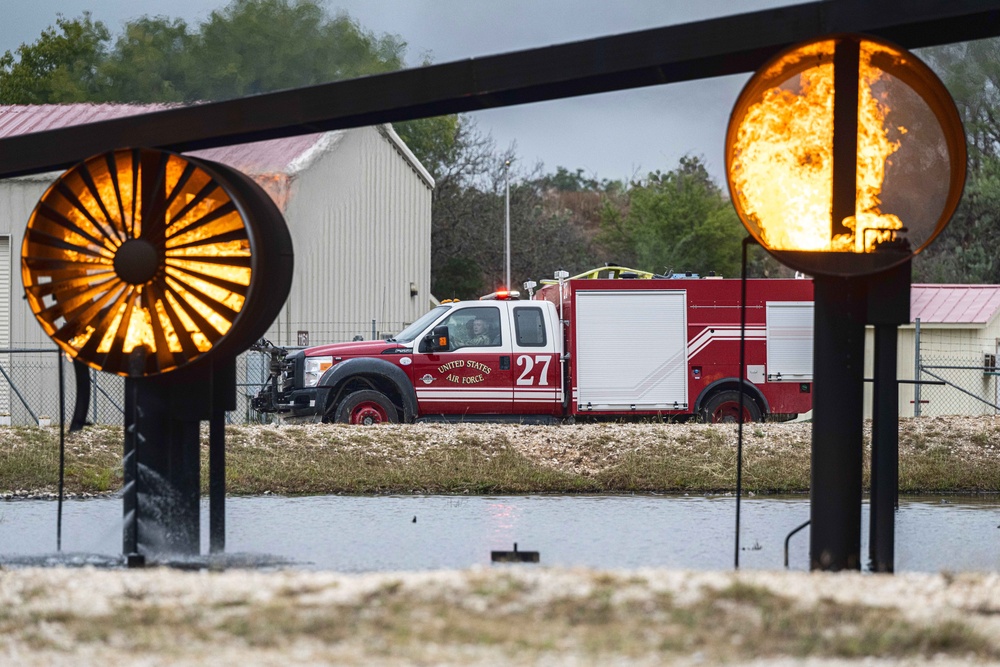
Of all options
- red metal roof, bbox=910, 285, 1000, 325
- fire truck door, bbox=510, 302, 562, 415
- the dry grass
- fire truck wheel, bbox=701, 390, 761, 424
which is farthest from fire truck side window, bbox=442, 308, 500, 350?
red metal roof, bbox=910, 285, 1000, 325

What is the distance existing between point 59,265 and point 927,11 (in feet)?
15.7

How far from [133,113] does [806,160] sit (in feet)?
56.4

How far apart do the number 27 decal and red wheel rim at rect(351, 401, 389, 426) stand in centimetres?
214

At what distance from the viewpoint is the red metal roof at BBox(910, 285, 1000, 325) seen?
99.1 ft

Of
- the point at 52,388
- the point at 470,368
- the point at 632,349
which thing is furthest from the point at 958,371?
the point at 52,388

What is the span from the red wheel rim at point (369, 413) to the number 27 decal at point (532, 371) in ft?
7.01

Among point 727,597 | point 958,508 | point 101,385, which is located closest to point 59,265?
point 727,597

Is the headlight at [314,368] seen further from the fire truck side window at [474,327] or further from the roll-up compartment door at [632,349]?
the roll-up compartment door at [632,349]

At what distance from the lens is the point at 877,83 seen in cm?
655

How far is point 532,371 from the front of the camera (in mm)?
19312

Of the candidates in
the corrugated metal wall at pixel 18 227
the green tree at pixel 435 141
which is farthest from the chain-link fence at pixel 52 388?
the green tree at pixel 435 141

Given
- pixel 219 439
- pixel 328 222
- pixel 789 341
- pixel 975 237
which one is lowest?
pixel 219 439

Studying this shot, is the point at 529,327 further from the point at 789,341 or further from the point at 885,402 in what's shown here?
the point at 885,402

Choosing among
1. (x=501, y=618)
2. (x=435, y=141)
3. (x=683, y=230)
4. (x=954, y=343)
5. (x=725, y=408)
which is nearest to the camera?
(x=501, y=618)
